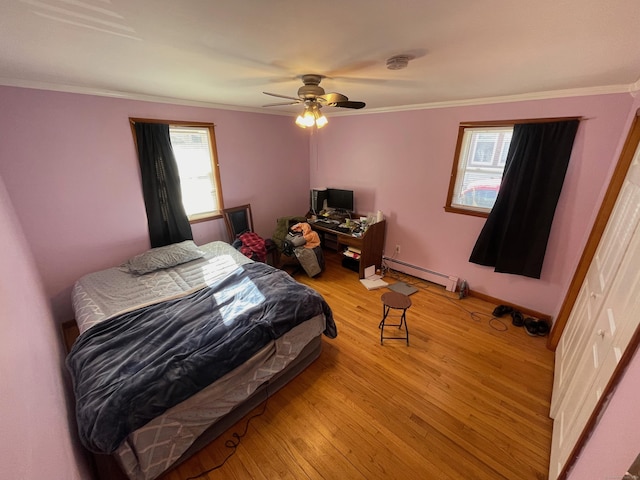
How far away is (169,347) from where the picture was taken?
1.72m

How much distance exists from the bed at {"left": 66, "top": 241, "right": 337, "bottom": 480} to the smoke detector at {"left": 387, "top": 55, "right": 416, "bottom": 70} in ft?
5.96

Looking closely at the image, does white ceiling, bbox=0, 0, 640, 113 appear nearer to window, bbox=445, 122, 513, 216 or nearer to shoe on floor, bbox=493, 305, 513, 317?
window, bbox=445, 122, 513, 216

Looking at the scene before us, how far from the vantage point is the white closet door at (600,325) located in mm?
1240

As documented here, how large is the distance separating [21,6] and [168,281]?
6.84ft

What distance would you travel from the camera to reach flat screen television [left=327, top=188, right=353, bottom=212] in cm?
407

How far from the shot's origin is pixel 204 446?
1.70 m

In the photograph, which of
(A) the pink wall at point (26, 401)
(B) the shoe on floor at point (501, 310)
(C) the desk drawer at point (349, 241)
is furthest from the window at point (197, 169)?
(B) the shoe on floor at point (501, 310)

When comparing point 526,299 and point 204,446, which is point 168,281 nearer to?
point 204,446

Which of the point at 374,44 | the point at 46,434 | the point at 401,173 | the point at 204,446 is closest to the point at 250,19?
the point at 374,44

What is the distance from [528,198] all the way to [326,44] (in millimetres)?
2568

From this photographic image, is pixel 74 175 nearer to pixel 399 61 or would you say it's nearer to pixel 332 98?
pixel 332 98

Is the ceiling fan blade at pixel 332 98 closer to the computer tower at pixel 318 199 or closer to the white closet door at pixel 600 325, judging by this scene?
the white closet door at pixel 600 325

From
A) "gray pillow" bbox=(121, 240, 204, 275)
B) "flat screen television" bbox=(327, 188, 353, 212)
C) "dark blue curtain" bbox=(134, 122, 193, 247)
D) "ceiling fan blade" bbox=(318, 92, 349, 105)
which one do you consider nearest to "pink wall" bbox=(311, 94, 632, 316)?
"flat screen television" bbox=(327, 188, 353, 212)

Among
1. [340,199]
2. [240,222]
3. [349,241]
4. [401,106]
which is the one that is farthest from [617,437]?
[240,222]
